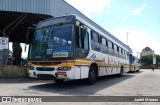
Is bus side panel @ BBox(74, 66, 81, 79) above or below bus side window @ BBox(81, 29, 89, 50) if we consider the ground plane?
below

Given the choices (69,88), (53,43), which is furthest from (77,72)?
(53,43)

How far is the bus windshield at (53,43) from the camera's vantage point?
9.74 meters

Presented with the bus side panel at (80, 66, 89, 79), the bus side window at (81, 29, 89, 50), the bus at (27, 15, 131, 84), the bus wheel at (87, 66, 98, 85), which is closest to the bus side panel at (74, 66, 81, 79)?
the bus at (27, 15, 131, 84)

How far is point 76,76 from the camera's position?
32.1 feet

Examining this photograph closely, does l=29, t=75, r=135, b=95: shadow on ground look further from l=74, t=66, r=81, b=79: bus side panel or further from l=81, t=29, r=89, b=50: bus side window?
l=81, t=29, r=89, b=50: bus side window

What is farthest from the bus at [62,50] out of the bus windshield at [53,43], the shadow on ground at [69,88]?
the shadow on ground at [69,88]

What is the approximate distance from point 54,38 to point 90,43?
7.42 ft

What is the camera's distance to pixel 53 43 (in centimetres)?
1008

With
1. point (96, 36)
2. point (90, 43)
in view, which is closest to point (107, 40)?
point (96, 36)

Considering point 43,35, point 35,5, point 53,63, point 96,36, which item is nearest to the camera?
point 53,63

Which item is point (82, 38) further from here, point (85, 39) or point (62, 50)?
point (62, 50)

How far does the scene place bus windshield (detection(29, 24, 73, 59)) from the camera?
9.74 metres

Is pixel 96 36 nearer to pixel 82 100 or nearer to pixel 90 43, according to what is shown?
pixel 90 43

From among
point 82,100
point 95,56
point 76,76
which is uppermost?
point 95,56
